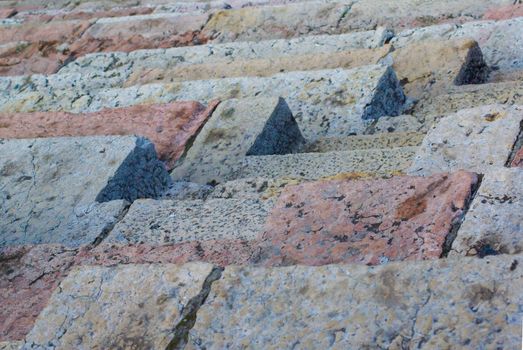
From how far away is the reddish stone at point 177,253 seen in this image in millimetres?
2074

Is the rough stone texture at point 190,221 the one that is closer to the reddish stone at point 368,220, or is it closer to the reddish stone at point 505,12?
the reddish stone at point 368,220

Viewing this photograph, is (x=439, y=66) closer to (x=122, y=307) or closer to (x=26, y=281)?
(x=26, y=281)

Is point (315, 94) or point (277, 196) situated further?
point (315, 94)

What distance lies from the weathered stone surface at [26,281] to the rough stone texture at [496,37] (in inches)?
92.1

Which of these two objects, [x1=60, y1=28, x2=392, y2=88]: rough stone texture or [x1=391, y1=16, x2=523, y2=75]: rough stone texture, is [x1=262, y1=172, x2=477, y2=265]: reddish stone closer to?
[x1=391, y1=16, x2=523, y2=75]: rough stone texture

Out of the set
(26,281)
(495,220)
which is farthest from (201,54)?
(495,220)

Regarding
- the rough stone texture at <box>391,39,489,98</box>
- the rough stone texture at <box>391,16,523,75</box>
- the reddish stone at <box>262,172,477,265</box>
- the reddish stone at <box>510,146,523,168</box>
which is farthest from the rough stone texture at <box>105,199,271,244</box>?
the rough stone texture at <box>391,16,523,75</box>

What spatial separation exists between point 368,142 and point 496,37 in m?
1.22

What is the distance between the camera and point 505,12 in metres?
4.64

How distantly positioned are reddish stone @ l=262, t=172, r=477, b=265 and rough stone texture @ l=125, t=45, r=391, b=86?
6.48ft

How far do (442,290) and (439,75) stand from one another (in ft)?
7.67

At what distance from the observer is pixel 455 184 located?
1998 mm

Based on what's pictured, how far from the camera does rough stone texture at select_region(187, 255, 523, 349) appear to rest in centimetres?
150

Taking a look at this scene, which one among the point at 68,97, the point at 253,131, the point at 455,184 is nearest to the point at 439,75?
the point at 253,131
